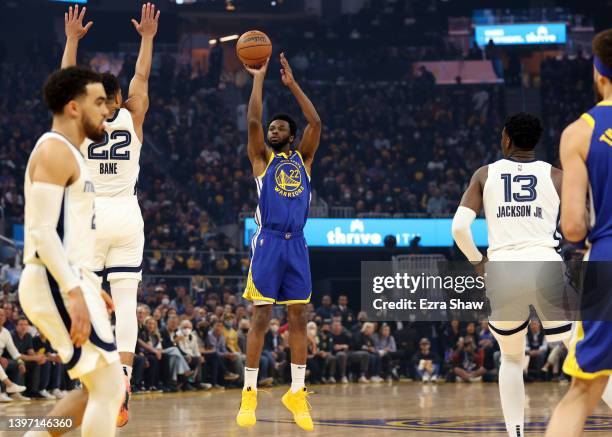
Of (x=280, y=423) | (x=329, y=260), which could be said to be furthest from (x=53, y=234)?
(x=329, y=260)

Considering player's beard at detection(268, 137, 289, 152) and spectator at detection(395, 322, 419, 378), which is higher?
player's beard at detection(268, 137, 289, 152)

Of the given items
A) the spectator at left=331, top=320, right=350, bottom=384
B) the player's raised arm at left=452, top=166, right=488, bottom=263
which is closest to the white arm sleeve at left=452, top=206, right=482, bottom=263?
the player's raised arm at left=452, top=166, right=488, bottom=263

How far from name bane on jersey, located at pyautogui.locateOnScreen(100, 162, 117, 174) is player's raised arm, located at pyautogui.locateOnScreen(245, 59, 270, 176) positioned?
4.13 feet

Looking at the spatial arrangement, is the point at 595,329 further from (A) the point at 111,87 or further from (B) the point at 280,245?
(B) the point at 280,245

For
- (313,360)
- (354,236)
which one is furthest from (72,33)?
(354,236)

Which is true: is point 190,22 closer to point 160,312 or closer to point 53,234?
point 160,312

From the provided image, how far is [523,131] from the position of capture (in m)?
7.07

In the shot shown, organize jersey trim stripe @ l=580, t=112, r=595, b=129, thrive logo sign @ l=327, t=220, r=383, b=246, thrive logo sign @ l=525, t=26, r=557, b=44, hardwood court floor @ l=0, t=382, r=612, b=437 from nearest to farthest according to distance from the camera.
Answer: jersey trim stripe @ l=580, t=112, r=595, b=129, hardwood court floor @ l=0, t=382, r=612, b=437, thrive logo sign @ l=327, t=220, r=383, b=246, thrive logo sign @ l=525, t=26, r=557, b=44

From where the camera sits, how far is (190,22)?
39.8 meters

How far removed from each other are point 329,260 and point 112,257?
1934 cm

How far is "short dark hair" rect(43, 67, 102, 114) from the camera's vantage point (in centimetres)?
492

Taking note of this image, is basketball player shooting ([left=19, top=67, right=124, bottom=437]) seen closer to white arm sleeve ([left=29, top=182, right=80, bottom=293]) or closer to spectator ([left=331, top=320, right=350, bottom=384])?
white arm sleeve ([left=29, top=182, right=80, bottom=293])

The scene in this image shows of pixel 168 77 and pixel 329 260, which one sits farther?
pixel 168 77

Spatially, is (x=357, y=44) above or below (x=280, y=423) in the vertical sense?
above
